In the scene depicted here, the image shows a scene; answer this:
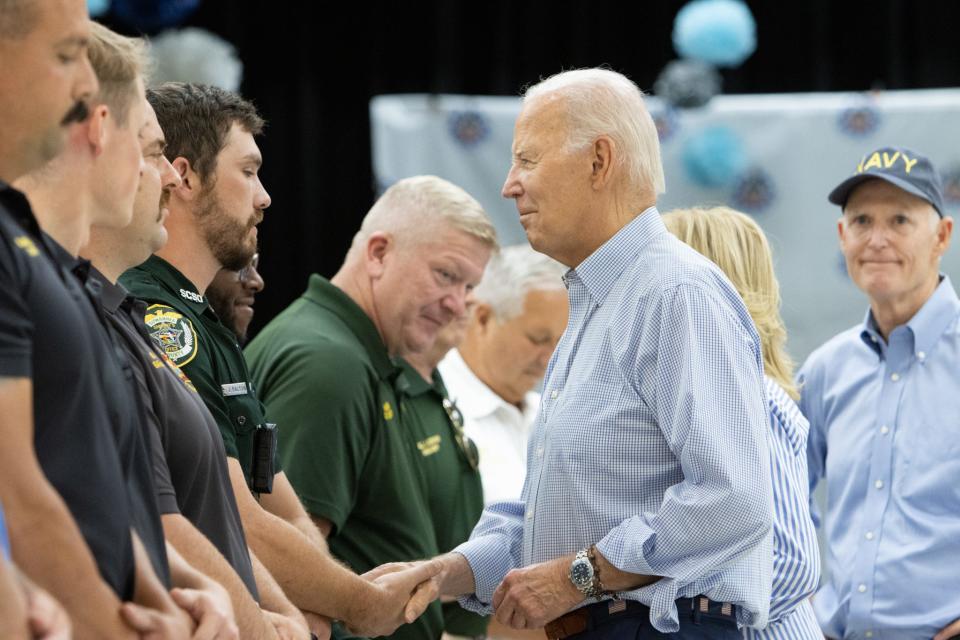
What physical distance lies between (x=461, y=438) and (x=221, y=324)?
43.7 inches

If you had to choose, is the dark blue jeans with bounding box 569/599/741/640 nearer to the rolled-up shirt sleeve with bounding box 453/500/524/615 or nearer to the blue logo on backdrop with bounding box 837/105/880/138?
the rolled-up shirt sleeve with bounding box 453/500/524/615

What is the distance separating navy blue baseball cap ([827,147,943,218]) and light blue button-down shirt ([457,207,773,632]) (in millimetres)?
1304

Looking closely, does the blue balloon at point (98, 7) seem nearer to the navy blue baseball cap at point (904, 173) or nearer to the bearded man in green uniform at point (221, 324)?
the bearded man in green uniform at point (221, 324)

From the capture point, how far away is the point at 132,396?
1709mm

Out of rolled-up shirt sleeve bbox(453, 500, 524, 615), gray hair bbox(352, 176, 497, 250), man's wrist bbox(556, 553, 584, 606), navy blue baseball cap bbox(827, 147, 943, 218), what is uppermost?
navy blue baseball cap bbox(827, 147, 943, 218)

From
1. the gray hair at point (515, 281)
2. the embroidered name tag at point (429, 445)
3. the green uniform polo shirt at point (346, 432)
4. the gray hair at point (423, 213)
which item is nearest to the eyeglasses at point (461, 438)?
the embroidered name tag at point (429, 445)

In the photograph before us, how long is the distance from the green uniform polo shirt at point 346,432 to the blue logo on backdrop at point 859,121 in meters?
2.50

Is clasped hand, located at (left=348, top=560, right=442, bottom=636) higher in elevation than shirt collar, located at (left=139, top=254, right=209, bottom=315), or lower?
lower

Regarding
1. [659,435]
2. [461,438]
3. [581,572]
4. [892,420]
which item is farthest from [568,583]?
[892,420]

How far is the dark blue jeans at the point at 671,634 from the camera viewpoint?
234 cm

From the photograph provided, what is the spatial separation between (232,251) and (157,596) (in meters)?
1.04

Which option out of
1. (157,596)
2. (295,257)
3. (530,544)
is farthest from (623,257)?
(295,257)

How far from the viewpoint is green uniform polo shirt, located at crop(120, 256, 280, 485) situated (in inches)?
90.7

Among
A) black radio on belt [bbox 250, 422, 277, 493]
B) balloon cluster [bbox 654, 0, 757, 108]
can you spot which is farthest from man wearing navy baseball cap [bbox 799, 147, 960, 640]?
black radio on belt [bbox 250, 422, 277, 493]
